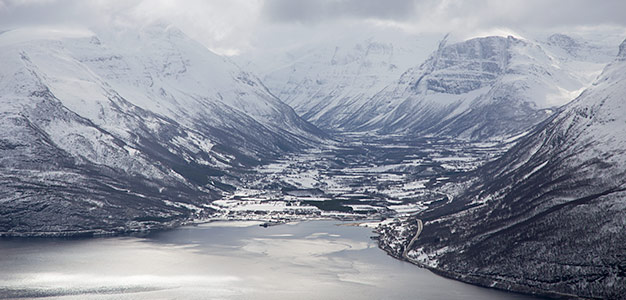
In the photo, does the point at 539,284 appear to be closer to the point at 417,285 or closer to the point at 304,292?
the point at 417,285

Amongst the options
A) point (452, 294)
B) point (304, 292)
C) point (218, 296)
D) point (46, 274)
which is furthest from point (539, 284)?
point (46, 274)

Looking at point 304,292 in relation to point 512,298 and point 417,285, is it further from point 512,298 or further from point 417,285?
point 512,298

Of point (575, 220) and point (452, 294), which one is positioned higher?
point (575, 220)

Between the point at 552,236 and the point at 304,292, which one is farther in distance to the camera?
the point at 552,236

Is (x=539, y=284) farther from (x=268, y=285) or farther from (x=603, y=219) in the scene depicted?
(x=268, y=285)

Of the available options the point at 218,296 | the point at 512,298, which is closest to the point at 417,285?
the point at 512,298

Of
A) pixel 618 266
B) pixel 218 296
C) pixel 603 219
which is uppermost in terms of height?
pixel 603 219

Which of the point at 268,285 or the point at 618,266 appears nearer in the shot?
the point at 618,266

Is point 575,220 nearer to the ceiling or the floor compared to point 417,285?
nearer to the ceiling
